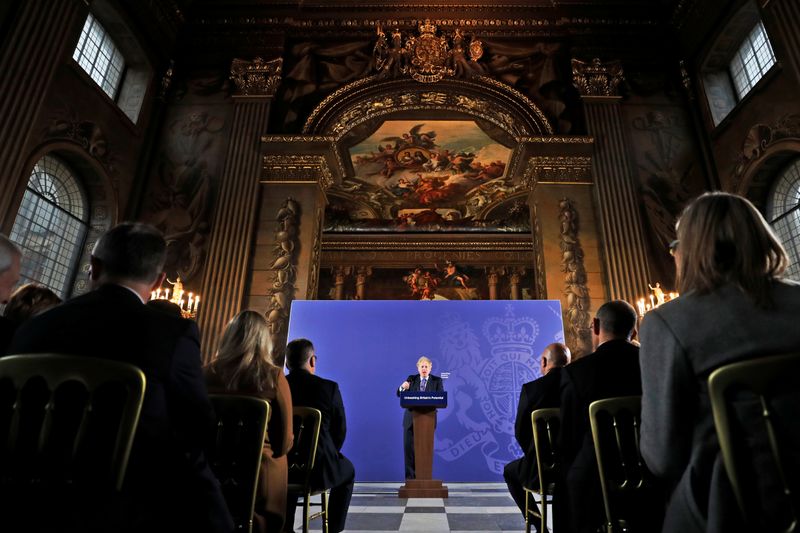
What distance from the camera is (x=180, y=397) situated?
4.51ft

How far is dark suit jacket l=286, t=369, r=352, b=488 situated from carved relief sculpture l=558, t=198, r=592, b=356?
15.8ft

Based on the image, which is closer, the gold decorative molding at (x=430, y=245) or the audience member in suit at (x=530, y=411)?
the audience member in suit at (x=530, y=411)

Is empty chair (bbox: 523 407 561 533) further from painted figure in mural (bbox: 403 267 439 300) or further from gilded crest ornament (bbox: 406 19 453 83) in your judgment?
painted figure in mural (bbox: 403 267 439 300)

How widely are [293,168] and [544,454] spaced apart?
7.01 m

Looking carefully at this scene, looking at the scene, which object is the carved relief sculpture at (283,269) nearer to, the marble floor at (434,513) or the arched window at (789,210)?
the marble floor at (434,513)

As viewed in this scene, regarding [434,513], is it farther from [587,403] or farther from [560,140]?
[560,140]

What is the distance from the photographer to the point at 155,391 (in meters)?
1.32

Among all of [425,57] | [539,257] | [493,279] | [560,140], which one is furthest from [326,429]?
[493,279]

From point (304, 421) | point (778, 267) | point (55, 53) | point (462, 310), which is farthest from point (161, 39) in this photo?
point (778, 267)

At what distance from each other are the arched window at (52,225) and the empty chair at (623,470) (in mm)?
7486

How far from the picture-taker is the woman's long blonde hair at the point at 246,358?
7.43 feet

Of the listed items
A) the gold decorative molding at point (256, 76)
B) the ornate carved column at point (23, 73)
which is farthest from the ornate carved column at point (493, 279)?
the ornate carved column at point (23, 73)

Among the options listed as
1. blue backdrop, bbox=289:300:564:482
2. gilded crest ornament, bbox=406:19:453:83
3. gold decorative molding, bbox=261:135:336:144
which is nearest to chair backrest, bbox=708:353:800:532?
blue backdrop, bbox=289:300:564:482

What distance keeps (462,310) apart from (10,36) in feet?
23.7
